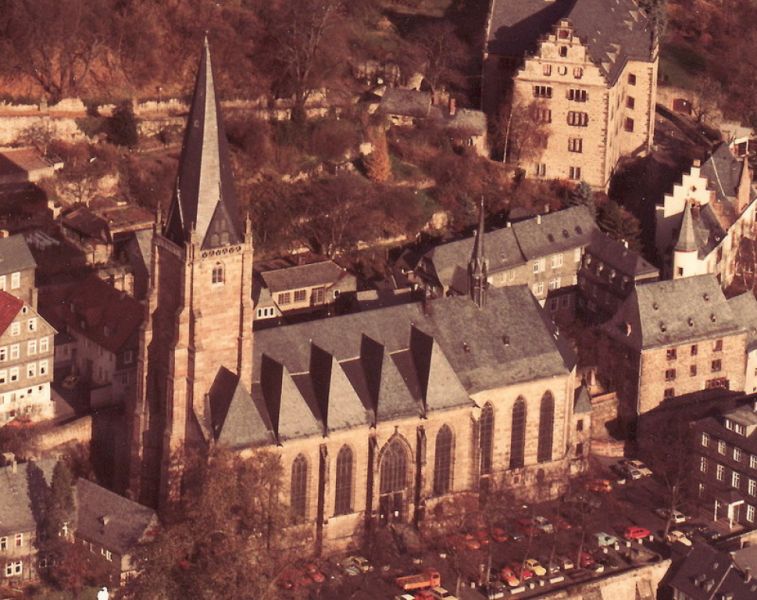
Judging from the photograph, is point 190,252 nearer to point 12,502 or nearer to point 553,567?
point 12,502

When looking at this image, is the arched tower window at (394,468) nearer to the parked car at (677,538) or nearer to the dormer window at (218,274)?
the dormer window at (218,274)

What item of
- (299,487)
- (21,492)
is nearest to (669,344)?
(299,487)

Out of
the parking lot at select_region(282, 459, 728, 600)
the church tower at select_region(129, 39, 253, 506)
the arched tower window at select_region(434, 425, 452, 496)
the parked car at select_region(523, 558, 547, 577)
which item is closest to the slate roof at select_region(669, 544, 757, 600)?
the parking lot at select_region(282, 459, 728, 600)

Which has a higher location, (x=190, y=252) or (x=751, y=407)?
(x=190, y=252)

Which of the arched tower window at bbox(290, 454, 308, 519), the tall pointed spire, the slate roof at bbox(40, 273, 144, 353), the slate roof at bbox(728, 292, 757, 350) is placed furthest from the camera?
the slate roof at bbox(728, 292, 757, 350)

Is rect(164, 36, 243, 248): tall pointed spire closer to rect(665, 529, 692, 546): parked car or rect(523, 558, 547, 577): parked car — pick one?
rect(523, 558, 547, 577): parked car

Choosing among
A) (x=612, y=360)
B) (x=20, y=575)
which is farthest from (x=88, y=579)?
(x=612, y=360)

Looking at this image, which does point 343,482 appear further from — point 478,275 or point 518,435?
point 478,275
